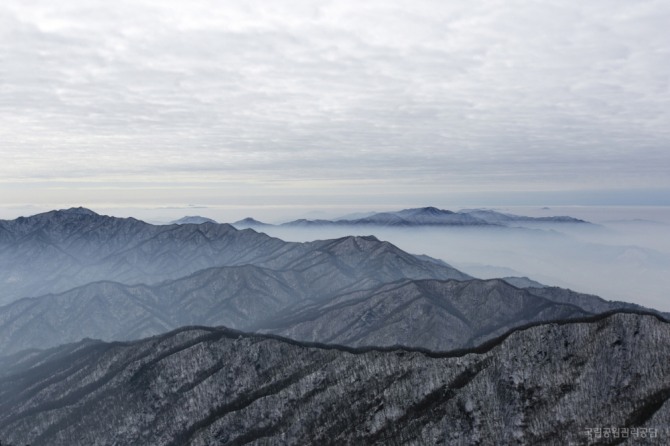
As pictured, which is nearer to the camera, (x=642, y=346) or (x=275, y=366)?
(x=642, y=346)

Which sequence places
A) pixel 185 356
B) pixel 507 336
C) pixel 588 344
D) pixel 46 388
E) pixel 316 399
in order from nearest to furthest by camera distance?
Result: pixel 588 344, pixel 507 336, pixel 316 399, pixel 185 356, pixel 46 388

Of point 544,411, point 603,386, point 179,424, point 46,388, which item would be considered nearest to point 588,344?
point 603,386

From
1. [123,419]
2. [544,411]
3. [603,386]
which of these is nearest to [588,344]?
[603,386]

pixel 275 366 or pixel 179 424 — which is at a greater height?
pixel 275 366

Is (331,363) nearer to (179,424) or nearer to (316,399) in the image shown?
(316,399)

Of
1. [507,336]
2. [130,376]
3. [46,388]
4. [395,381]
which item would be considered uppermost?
[507,336]

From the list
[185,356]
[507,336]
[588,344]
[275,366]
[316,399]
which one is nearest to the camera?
[588,344]
